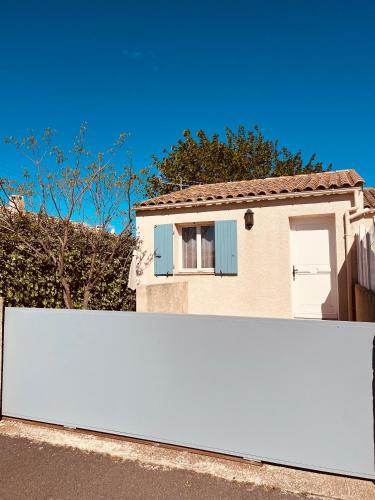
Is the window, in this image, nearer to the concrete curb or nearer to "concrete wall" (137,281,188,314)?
"concrete wall" (137,281,188,314)

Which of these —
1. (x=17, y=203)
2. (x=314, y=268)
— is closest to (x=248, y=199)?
(x=314, y=268)

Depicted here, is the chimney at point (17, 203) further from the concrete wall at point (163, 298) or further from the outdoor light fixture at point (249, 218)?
the outdoor light fixture at point (249, 218)

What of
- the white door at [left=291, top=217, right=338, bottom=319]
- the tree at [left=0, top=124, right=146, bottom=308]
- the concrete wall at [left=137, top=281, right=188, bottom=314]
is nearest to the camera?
the tree at [left=0, top=124, right=146, bottom=308]

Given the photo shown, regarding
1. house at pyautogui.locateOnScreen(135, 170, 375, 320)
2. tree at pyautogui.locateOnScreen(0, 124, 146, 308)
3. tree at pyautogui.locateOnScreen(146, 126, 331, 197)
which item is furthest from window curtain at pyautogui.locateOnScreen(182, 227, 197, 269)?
tree at pyautogui.locateOnScreen(146, 126, 331, 197)

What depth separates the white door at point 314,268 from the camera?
310 inches

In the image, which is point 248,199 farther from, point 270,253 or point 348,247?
point 348,247

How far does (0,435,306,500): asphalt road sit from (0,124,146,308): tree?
3.35 meters

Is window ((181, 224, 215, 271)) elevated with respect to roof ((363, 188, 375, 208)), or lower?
lower

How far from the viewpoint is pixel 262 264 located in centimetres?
816

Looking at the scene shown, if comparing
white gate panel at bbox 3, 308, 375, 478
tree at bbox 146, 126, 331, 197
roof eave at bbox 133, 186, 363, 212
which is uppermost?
tree at bbox 146, 126, 331, 197

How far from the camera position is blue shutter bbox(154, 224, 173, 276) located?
29.4 feet

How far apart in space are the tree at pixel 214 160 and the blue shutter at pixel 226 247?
12907mm

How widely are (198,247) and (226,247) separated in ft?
3.30

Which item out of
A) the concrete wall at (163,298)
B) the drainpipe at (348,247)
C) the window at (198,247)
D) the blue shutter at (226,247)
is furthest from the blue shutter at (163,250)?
the drainpipe at (348,247)
